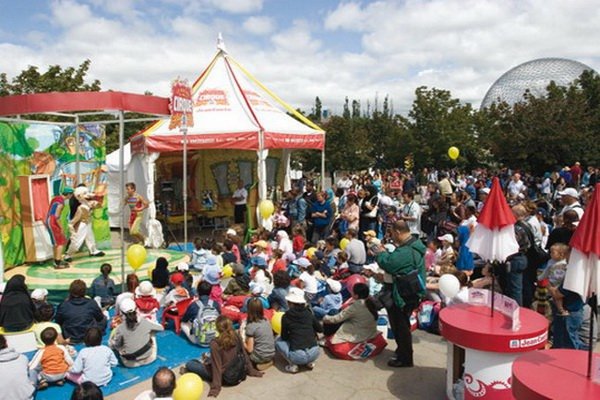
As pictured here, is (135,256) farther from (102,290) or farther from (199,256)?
(199,256)

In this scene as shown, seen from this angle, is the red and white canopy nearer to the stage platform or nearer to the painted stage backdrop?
the painted stage backdrop

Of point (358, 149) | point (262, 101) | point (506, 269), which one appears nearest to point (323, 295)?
point (506, 269)

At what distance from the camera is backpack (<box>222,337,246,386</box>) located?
5.37 metres

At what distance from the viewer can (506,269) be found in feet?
20.3

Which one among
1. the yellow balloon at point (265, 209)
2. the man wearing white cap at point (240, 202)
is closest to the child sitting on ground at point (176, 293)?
the yellow balloon at point (265, 209)

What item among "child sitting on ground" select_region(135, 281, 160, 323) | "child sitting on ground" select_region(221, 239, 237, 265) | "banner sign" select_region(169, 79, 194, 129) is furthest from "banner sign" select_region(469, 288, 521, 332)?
"banner sign" select_region(169, 79, 194, 129)

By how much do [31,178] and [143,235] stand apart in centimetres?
350

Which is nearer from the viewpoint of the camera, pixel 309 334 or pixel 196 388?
pixel 196 388

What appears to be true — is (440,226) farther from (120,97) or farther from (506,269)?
(120,97)

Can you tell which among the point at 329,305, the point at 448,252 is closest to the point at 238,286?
the point at 329,305

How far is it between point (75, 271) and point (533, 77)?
4203 cm

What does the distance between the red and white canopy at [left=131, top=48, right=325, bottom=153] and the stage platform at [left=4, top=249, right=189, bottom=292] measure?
3210 millimetres

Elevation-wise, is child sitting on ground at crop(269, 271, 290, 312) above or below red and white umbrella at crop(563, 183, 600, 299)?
below

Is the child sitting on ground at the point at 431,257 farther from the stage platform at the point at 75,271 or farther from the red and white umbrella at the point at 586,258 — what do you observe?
the red and white umbrella at the point at 586,258
